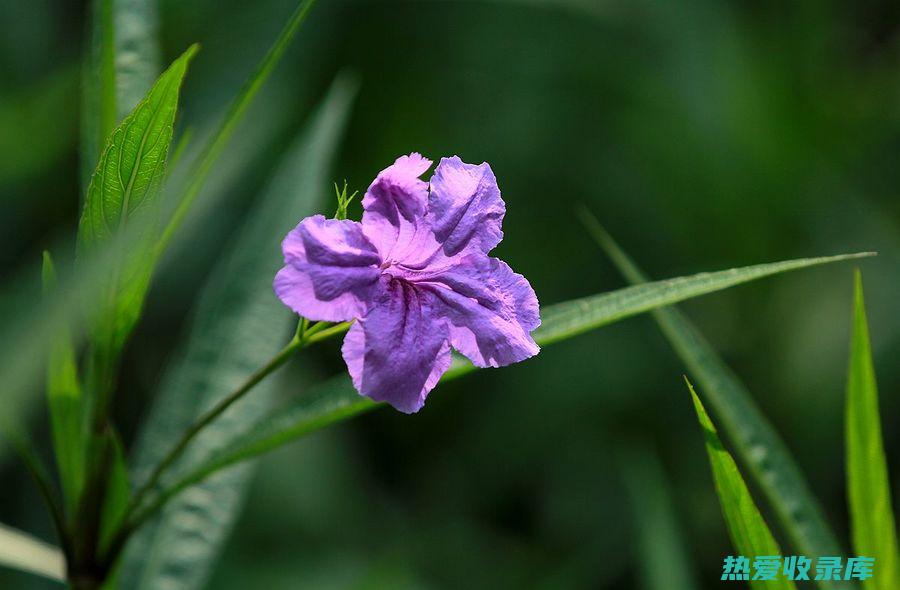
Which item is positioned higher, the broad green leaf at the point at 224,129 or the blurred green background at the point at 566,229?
the blurred green background at the point at 566,229

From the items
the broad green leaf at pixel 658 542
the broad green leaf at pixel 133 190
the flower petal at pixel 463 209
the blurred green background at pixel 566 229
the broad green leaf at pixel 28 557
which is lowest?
the broad green leaf at pixel 28 557

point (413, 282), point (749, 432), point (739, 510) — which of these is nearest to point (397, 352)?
point (413, 282)

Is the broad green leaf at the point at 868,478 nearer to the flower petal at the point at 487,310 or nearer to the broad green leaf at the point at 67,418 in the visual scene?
the flower petal at the point at 487,310

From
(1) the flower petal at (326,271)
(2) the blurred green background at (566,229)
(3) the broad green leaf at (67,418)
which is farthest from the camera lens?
(2) the blurred green background at (566,229)

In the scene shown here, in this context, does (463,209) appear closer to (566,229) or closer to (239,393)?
(239,393)

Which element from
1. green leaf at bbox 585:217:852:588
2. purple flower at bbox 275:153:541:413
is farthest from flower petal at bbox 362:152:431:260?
Answer: green leaf at bbox 585:217:852:588

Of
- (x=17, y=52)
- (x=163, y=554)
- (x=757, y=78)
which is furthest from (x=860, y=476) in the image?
(x=17, y=52)

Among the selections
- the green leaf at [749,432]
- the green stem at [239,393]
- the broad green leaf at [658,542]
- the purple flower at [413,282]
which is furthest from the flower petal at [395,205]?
the broad green leaf at [658,542]

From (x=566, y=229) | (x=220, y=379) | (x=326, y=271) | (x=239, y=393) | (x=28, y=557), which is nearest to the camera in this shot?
(x=326, y=271)
